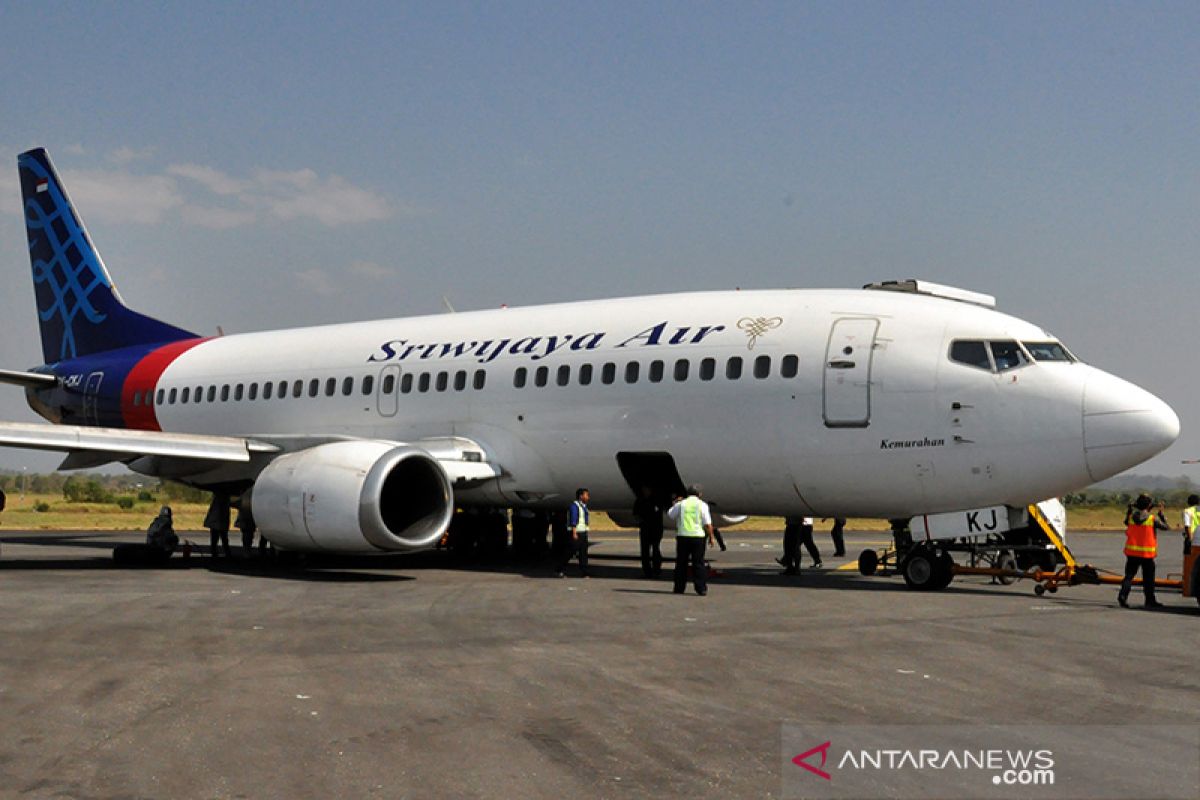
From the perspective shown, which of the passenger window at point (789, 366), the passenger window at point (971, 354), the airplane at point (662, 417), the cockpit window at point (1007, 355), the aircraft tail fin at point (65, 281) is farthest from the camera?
the aircraft tail fin at point (65, 281)

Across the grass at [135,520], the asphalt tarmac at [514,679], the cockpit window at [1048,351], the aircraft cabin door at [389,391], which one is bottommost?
the asphalt tarmac at [514,679]

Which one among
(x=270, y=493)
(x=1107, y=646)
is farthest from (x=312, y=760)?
(x=270, y=493)

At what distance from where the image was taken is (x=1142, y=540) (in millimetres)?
16047

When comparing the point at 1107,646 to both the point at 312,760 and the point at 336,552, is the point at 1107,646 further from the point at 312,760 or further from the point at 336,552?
the point at 336,552

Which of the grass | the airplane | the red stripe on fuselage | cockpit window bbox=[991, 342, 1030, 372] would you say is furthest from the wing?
the grass

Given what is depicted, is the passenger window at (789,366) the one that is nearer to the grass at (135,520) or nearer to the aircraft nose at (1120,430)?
the aircraft nose at (1120,430)

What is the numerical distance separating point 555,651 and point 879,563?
11435mm

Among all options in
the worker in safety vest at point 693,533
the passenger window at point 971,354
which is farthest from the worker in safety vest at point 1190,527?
the worker in safety vest at point 693,533

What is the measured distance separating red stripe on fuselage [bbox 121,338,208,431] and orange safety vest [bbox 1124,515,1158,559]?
20.1 metres

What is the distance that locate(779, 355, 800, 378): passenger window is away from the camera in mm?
18016

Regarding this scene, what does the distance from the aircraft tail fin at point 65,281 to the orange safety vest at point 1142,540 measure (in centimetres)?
2258

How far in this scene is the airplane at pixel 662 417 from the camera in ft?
55.0

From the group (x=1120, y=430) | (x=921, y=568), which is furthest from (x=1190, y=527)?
(x=921, y=568)

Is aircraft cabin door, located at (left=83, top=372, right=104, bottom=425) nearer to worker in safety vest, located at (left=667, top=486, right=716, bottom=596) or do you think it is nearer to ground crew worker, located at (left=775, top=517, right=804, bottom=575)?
ground crew worker, located at (left=775, top=517, right=804, bottom=575)
